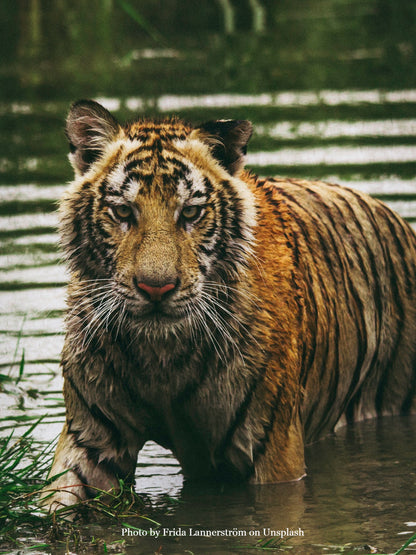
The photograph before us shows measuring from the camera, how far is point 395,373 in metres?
6.16

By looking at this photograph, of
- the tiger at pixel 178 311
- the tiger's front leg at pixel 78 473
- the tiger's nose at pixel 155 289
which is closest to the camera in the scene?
the tiger's nose at pixel 155 289

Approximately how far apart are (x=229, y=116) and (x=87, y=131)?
258 inches

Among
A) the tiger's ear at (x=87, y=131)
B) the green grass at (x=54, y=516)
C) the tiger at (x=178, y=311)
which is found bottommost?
the green grass at (x=54, y=516)

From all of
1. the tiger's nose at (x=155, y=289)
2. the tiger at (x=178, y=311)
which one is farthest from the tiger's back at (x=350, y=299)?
the tiger's nose at (x=155, y=289)

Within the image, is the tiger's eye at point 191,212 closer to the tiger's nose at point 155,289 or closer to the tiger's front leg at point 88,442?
the tiger's nose at point 155,289

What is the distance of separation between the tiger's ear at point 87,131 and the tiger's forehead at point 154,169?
8cm

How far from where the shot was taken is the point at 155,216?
15.4 ft

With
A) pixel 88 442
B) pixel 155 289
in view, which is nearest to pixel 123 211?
pixel 155 289

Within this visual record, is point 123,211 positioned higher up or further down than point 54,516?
higher up

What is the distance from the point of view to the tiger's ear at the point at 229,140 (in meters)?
4.96

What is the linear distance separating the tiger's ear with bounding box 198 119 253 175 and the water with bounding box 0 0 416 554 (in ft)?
1.42

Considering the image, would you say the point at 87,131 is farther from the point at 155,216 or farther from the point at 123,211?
the point at 155,216

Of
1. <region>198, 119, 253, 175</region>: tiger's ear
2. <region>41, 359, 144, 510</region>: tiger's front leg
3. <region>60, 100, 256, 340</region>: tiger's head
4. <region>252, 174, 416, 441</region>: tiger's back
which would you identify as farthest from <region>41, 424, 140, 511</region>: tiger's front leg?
<region>198, 119, 253, 175</region>: tiger's ear

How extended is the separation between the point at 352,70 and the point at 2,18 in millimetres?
5647
